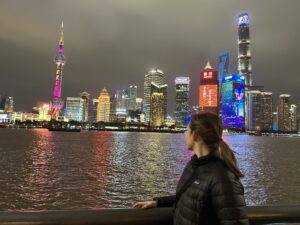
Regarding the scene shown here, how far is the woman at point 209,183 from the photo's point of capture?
2.56 metres

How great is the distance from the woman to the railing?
24 centimetres

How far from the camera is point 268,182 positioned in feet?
100

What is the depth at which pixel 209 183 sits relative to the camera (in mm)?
2639

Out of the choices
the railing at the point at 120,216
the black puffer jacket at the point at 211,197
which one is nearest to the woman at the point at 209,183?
the black puffer jacket at the point at 211,197

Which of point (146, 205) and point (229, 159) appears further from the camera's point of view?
point (146, 205)

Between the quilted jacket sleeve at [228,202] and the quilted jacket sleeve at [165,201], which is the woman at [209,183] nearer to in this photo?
the quilted jacket sleeve at [228,202]

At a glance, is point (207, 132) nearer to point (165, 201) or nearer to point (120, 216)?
point (165, 201)

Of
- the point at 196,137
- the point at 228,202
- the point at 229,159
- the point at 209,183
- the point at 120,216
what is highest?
the point at 196,137

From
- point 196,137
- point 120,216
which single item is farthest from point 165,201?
point 196,137

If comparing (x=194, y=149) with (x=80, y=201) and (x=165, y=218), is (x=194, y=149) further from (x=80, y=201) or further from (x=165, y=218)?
(x=80, y=201)

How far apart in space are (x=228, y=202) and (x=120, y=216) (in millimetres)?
897

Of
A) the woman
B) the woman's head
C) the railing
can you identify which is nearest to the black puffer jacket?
the woman

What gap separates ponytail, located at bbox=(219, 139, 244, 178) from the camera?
2.70 metres

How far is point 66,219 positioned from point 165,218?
829 millimetres
